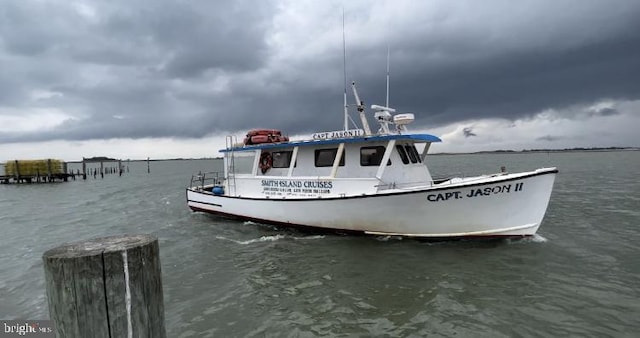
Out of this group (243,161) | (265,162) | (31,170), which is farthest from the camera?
(31,170)

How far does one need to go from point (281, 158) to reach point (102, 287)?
38.0ft

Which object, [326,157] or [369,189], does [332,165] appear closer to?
[326,157]

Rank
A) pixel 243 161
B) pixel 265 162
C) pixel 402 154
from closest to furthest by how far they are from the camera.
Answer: pixel 402 154 < pixel 265 162 < pixel 243 161

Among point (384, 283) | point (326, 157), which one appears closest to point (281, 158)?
point (326, 157)

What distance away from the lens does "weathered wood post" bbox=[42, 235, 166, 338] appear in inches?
76.3

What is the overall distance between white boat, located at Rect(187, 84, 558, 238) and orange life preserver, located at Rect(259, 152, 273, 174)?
0.04 meters

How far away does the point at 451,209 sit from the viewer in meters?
9.66

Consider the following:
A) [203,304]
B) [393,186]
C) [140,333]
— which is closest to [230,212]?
[393,186]

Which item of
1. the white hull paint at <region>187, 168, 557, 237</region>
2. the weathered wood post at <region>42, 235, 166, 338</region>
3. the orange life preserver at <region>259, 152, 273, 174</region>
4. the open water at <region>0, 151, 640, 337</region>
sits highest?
the orange life preserver at <region>259, 152, 273, 174</region>

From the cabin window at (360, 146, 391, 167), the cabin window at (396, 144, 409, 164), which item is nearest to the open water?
the cabin window at (360, 146, 391, 167)

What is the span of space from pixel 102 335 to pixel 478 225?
944cm

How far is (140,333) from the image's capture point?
2129mm

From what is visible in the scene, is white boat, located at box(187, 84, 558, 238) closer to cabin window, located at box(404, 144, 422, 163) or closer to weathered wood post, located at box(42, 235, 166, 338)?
cabin window, located at box(404, 144, 422, 163)

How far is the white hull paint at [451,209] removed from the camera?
9.29 meters
